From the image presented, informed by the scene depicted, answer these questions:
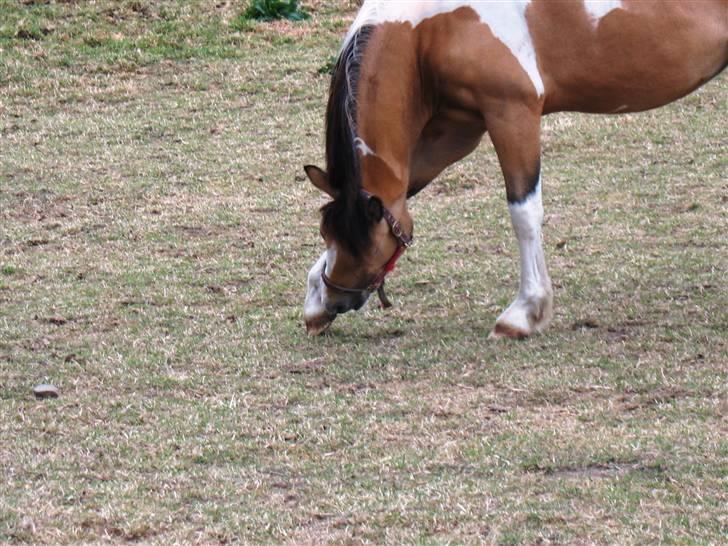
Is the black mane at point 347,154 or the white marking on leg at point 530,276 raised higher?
the black mane at point 347,154

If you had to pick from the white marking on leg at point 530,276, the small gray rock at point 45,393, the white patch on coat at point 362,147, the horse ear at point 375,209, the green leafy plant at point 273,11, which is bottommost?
the green leafy plant at point 273,11

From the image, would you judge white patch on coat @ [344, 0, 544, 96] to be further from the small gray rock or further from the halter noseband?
the small gray rock

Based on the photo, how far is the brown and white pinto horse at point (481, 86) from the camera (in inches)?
211

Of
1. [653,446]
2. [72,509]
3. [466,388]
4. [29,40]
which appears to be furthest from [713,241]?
[29,40]

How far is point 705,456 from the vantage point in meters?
4.11

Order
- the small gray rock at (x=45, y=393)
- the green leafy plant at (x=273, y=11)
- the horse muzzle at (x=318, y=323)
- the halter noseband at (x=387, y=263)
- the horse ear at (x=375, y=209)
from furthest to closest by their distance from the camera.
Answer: the green leafy plant at (x=273, y=11)
the horse muzzle at (x=318, y=323)
the halter noseband at (x=387, y=263)
the horse ear at (x=375, y=209)
the small gray rock at (x=45, y=393)

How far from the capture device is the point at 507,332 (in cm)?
551

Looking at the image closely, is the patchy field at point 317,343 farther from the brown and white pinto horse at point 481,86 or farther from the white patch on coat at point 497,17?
the white patch on coat at point 497,17

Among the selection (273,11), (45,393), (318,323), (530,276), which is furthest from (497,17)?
(273,11)

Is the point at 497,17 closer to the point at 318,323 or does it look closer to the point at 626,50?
the point at 626,50

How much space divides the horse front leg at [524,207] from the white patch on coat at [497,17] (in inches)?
6.7

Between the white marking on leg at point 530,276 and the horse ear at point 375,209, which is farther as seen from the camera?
the white marking on leg at point 530,276

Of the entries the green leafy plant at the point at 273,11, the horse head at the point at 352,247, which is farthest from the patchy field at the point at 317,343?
the green leafy plant at the point at 273,11

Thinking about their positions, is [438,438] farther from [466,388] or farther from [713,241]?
[713,241]
